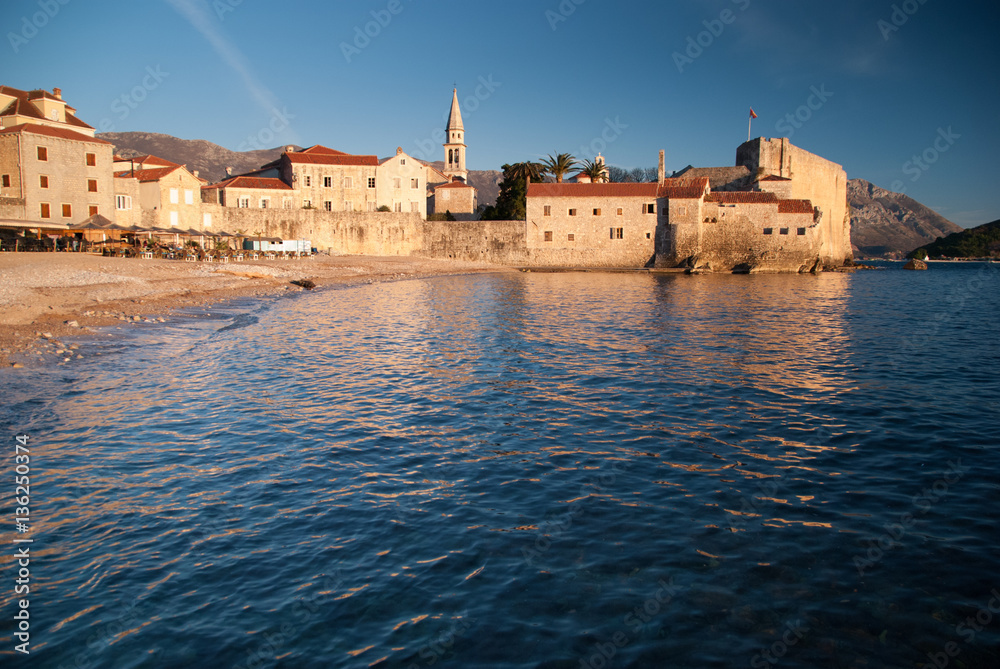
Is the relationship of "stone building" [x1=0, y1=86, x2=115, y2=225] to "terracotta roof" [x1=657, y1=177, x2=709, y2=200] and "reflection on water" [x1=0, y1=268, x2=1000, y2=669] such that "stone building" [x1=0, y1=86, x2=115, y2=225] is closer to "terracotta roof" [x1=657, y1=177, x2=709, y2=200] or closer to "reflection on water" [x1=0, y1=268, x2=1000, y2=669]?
"reflection on water" [x1=0, y1=268, x2=1000, y2=669]

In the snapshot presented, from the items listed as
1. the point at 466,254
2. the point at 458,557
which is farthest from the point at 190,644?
the point at 466,254

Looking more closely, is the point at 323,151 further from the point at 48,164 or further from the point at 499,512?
the point at 499,512

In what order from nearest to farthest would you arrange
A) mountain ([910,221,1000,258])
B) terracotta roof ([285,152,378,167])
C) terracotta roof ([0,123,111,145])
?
terracotta roof ([0,123,111,145]), terracotta roof ([285,152,378,167]), mountain ([910,221,1000,258])

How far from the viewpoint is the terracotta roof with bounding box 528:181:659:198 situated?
56728 millimetres

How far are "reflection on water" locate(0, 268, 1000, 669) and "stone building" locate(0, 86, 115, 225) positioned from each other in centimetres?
3322

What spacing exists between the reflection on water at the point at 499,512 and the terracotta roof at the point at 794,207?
45.4 meters

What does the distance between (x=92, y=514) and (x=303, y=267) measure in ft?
119

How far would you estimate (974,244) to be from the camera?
13675 cm

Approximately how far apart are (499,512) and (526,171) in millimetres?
59915

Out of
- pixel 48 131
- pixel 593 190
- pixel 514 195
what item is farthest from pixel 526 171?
pixel 48 131

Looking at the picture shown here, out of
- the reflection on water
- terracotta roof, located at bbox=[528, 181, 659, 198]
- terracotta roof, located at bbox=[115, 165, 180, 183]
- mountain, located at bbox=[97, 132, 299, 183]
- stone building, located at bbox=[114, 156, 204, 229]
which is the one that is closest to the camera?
the reflection on water

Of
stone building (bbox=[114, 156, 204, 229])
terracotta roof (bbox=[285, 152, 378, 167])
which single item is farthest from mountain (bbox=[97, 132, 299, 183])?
stone building (bbox=[114, 156, 204, 229])

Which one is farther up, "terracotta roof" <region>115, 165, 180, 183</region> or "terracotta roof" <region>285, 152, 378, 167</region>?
"terracotta roof" <region>285, 152, 378, 167</region>

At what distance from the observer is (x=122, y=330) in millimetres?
16391
